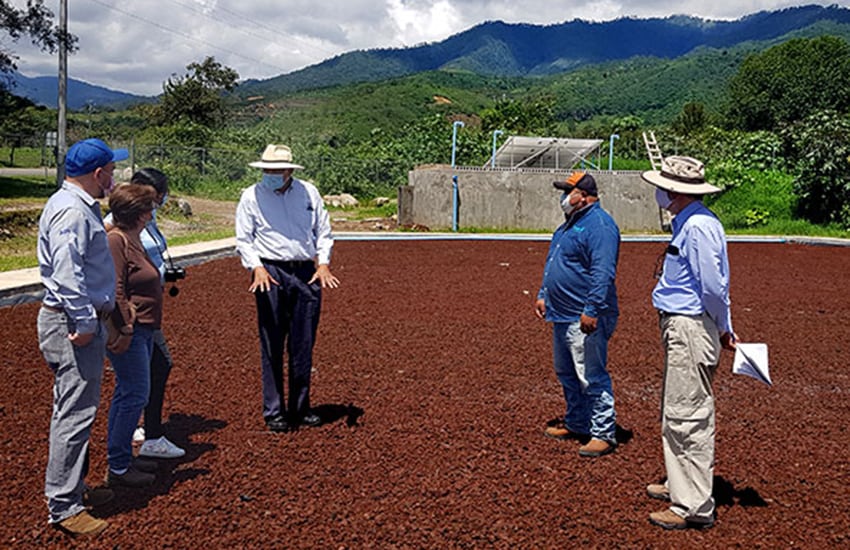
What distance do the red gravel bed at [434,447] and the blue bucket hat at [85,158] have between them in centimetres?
168

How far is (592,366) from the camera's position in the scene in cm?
461

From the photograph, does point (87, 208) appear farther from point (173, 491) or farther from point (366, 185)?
point (366, 185)

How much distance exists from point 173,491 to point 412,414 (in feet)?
6.04

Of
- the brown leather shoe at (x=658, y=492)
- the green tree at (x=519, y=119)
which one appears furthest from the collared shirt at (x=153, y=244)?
the green tree at (x=519, y=119)

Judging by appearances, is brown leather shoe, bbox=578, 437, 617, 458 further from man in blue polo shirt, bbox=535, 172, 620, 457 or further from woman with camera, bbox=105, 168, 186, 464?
woman with camera, bbox=105, 168, 186, 464

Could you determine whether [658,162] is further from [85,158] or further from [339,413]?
[85,158]

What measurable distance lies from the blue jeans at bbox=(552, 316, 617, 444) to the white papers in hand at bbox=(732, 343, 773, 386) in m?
0.97

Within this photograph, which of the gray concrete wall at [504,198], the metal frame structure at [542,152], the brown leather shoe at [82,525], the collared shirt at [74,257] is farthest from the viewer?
the metal frame structure at [542,152]

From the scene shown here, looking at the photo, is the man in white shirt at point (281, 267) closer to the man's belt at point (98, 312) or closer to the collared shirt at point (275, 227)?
the collared shirt at point (275, 227)

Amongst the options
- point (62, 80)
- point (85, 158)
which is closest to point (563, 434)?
point (85, 158)

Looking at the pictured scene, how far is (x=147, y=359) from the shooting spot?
13.4ft

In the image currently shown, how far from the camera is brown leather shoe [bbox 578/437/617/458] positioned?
4594mm

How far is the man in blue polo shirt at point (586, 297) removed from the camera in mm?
4555

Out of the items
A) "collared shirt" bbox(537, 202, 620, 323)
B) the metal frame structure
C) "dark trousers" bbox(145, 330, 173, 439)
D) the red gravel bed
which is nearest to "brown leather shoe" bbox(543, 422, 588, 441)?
the red gravel bed
